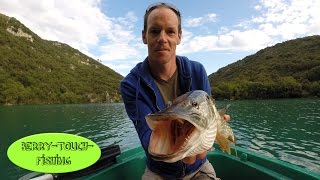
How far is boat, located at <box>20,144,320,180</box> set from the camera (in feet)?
15.2

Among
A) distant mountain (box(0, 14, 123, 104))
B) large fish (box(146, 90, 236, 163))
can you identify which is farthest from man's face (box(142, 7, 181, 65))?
distant mountain (box(0, 14, 123, 104))

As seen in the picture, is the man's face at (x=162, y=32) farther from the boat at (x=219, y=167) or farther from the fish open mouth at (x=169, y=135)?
the boat at (x=219, y=167)

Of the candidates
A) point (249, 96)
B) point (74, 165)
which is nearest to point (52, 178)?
point (74, 165)

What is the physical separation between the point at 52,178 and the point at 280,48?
210 meters

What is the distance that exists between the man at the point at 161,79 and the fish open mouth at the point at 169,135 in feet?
3.63

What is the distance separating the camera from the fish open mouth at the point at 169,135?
1.83 m

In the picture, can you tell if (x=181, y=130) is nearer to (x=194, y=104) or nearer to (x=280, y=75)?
(x=194, y=104)

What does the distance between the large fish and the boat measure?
310 cm

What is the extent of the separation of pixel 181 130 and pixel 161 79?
1736 mm

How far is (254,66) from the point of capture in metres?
181

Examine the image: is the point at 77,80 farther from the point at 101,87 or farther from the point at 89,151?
the point at 89,151

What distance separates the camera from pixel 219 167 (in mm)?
5895

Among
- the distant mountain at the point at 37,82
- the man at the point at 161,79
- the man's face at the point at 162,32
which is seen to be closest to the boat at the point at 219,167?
the man at the point at 161,79

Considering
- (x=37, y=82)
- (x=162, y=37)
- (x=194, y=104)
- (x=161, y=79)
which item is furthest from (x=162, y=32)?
(x=37, y=82)
